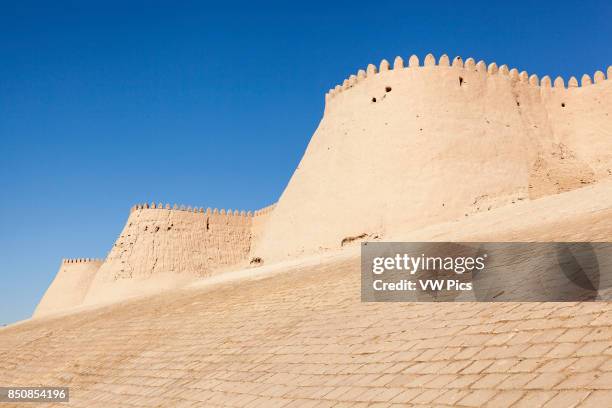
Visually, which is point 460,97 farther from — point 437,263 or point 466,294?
point 466,294

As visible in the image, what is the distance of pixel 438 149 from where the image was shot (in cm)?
2225

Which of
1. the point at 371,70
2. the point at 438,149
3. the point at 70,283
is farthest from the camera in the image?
the point at 70,283

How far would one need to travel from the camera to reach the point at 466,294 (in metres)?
6.65

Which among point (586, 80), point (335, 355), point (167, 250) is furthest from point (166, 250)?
point (335, 355)

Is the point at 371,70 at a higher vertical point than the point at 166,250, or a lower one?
higher

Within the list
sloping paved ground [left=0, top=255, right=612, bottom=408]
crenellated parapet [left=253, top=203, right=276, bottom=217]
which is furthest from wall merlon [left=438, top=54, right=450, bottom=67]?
crenellated parapet [left=253, top=203, right=276, bottom=217]

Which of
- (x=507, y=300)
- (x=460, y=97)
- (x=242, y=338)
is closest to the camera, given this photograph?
(x=507, y=300)

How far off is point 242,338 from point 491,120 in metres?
17.9

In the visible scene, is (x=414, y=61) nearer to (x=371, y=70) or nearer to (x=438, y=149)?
(x=371, y=70)

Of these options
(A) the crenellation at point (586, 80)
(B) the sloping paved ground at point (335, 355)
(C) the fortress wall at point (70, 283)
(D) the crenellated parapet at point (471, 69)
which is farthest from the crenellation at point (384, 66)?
(C) the fortress wall at point (70, 283)

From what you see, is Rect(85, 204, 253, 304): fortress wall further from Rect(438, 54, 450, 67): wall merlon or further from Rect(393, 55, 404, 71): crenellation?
Rect(438, 54, 450, 67): wall merlon

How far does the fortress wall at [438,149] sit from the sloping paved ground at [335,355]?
1045 cm

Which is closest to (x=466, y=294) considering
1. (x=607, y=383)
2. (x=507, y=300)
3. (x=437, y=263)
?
(x=507, y=300)

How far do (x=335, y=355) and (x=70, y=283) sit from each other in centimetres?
4914
